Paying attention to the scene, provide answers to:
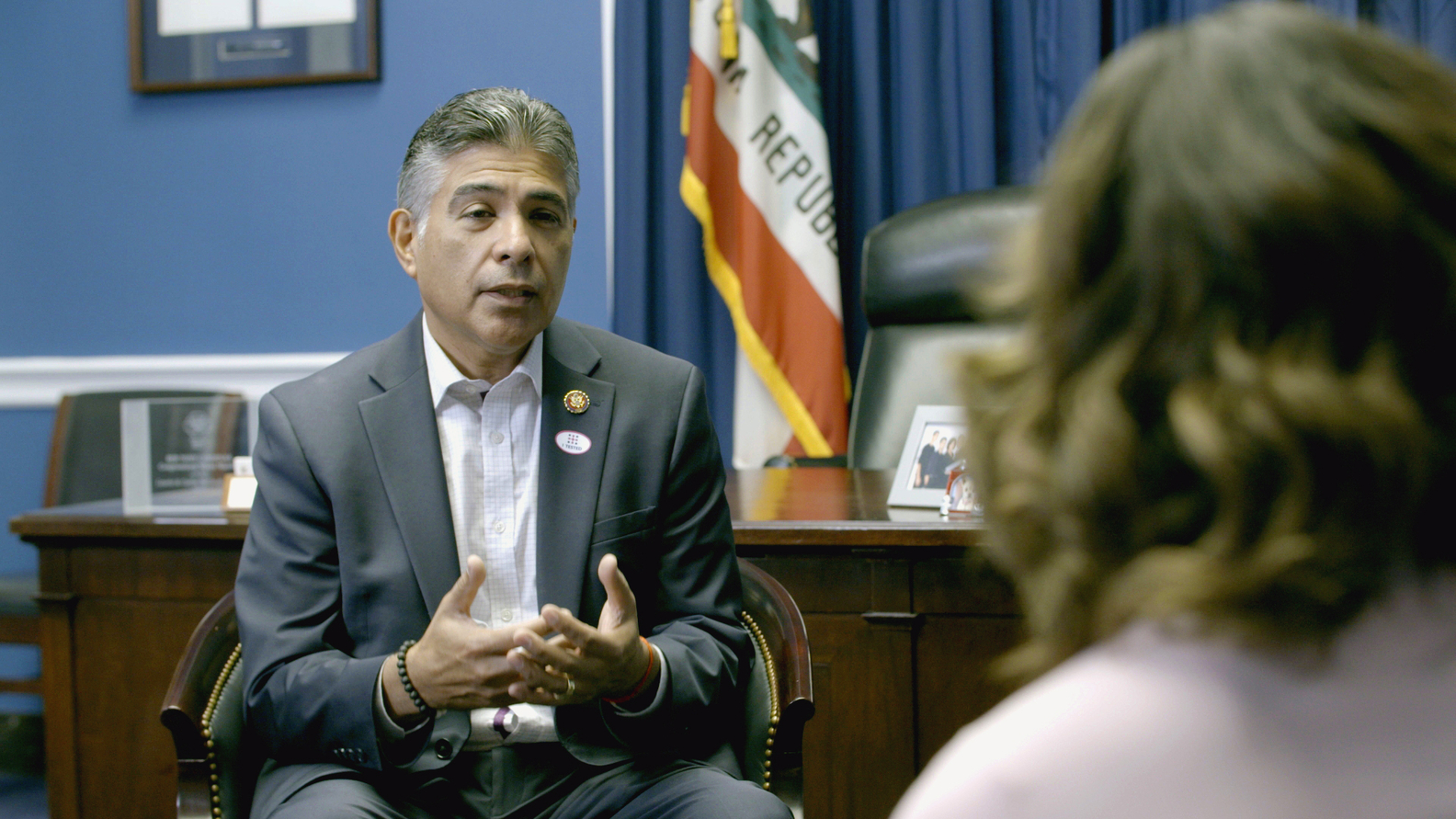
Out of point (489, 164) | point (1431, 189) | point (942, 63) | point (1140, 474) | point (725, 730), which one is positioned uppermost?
point (942, 63)

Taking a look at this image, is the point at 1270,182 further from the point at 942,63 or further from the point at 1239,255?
the point at 942,63

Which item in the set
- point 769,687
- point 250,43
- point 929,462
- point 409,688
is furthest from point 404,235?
point 250,43

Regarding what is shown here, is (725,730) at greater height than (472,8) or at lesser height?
lesser

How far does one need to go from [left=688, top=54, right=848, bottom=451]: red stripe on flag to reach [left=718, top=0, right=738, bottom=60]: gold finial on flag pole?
0.28ft

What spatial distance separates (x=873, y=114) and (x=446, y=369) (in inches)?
83.6

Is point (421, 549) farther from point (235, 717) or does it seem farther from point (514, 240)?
point (514, 240)

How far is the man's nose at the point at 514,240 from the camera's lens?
4.93ft

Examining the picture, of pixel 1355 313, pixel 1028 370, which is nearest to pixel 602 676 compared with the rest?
pixel 1028 370

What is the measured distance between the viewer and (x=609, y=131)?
11.6 ft

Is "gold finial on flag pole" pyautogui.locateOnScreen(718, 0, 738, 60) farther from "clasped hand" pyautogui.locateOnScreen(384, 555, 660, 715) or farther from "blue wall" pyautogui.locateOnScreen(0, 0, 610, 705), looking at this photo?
"clasped hand" pyautogui.locateOnScreen(384, 555, 660, 715)

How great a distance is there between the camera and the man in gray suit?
1289mm

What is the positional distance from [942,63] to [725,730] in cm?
240

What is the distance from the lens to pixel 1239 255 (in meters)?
0.44

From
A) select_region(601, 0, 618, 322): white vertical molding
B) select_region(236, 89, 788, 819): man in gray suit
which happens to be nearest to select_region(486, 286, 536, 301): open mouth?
select_region(236, 89, 788, 819): man in gray suit
